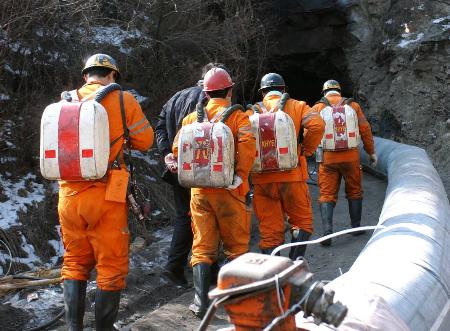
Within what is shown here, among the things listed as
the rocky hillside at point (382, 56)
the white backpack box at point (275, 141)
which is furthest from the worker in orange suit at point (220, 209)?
the rocky hillside at point (382, 56)

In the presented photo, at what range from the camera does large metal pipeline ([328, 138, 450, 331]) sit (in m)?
2.60

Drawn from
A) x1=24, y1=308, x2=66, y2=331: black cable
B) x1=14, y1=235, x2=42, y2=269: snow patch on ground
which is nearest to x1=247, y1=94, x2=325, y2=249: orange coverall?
x1=24, y1=308, x2=66, y2=331: black cable

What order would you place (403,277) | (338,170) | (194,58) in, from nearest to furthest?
1. (403,277)
2. (338,170)
3. (194,58)

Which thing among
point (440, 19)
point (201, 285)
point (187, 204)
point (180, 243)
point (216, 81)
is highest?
point (440, 19)

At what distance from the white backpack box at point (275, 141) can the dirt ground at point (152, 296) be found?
1.15m

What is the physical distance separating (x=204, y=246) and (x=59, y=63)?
4.41 metres

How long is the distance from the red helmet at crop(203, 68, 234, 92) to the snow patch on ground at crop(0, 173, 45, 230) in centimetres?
294

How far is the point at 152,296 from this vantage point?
5770 millimetres

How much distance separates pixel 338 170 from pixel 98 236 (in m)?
4.48

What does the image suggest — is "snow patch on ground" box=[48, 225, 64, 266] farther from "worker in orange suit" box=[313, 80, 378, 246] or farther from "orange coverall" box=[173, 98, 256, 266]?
"worker in orange suit" box=[313, 80, 378, 246]

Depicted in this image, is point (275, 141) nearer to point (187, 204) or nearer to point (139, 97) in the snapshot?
point (187, 204)

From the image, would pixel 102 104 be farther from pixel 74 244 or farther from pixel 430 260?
pixel 430 260

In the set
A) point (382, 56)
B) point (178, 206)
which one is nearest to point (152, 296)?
point (178, 206)

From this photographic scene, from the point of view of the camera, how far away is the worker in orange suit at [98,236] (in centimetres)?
425
